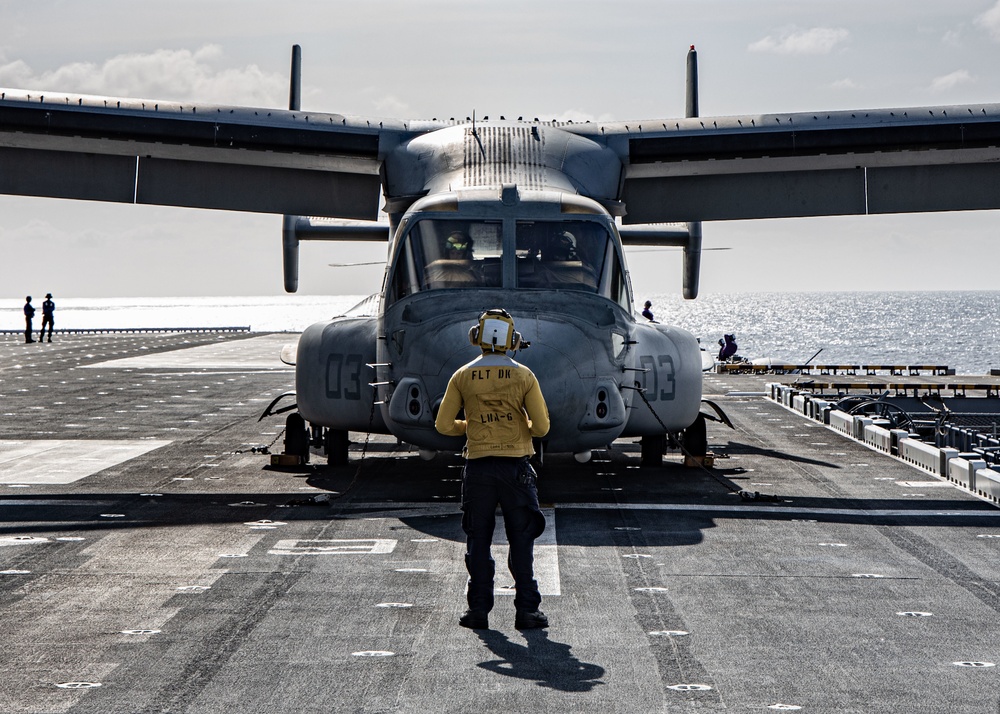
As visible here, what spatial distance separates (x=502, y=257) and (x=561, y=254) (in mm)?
736

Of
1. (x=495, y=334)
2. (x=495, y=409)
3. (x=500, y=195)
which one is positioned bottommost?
(x=495, y=409)

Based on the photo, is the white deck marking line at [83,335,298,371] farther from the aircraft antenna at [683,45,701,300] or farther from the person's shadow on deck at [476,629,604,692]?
the person's shadow on deck at [476,629,604,692]

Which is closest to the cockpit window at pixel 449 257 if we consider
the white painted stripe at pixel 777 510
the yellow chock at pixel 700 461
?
the white painted stripe at pixel 777 510

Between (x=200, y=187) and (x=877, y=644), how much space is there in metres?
14.8

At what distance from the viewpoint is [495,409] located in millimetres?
8430

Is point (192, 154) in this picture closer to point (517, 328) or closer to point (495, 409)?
point (517, 328)

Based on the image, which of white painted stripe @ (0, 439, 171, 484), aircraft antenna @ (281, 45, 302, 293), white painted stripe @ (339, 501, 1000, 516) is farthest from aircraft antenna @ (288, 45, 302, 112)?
white painted stripe @ (339, 501, 1000, 516)

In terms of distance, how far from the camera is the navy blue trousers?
26.1 ft

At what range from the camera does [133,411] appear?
2577 centimetres

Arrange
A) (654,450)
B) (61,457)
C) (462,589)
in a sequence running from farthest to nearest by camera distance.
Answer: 1. (61,457)
2. (654,450)
3. (462,589)

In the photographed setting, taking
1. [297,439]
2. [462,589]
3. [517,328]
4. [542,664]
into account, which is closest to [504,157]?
[517,328]

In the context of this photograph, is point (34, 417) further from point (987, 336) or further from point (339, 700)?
point (987, 336)

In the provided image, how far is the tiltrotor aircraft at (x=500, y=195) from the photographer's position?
1258 centimetres

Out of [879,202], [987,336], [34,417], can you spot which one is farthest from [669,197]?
[987,336]
